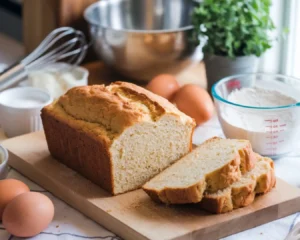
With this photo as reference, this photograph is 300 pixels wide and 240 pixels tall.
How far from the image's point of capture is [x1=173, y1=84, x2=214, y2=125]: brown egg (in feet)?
6.00

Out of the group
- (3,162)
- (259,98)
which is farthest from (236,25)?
(3,162)

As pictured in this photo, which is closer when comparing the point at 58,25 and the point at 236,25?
the point at 236,25

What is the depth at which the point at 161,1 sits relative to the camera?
2330mm

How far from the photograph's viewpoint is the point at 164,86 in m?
1.92

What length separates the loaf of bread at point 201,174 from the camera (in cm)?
138

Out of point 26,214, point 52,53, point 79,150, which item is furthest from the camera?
point 52,53

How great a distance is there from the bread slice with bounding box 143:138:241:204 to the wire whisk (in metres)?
0.69

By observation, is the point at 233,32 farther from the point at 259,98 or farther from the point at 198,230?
the point at 198,230

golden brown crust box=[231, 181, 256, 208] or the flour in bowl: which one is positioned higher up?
the flour in bowl

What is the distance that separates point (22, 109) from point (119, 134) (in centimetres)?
46

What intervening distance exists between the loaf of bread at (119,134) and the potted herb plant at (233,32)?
462 mm

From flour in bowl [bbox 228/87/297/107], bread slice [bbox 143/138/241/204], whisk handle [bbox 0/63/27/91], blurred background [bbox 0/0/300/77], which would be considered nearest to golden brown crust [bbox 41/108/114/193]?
bread slice [bbox 143/138/241/204]

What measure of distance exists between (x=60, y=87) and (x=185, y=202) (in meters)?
0.77

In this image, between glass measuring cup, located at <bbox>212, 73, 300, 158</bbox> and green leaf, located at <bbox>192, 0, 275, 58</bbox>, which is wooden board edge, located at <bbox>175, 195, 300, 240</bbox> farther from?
green leaf, located at <bbox>192, 0, 275, 58</bbox>
